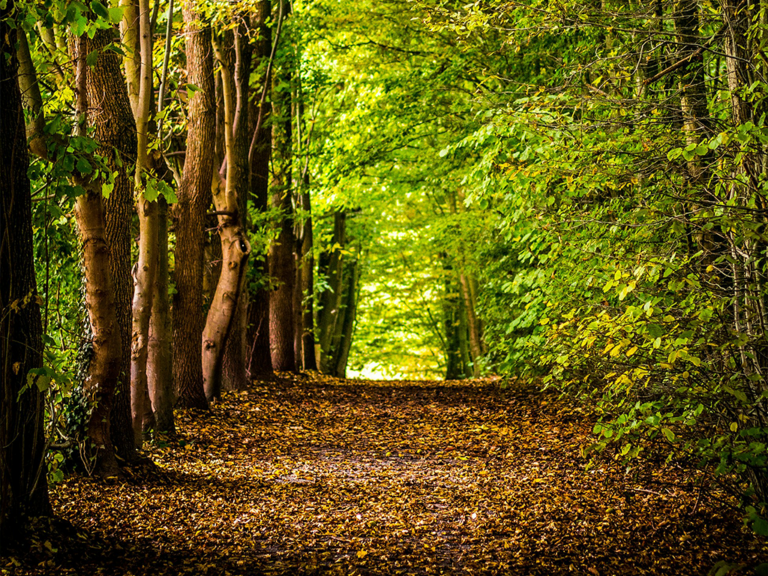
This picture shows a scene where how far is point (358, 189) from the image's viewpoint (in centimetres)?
1594

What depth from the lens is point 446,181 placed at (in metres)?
14.5

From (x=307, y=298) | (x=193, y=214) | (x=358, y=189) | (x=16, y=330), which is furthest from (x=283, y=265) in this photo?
(x=16, y=330)

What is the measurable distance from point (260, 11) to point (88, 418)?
28.9 ft

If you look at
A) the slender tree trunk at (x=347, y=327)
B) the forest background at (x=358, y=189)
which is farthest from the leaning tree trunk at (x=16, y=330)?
the slender tree trunk at (x=347, y=327)

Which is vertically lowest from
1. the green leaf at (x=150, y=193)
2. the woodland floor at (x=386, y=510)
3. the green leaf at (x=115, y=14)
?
the woodland floor at (x=386, y=510)

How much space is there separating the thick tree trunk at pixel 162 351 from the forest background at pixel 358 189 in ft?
0.09

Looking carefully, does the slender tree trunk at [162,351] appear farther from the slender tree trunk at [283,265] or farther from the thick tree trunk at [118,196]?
the slender tree trunk at [283,265]

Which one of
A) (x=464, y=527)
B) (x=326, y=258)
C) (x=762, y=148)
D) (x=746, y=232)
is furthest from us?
(x=326, y=258)

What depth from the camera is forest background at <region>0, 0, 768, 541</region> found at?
435 cm

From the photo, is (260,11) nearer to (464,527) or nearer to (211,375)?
(211,375)

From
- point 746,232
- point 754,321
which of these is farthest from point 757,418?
point 746,232

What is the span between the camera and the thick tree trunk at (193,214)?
32.9 feet

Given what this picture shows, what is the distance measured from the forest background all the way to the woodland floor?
439 mm

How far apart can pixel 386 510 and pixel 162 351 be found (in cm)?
391
